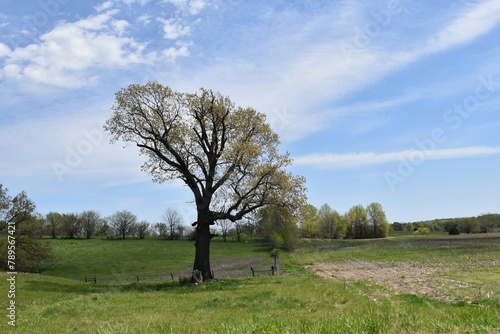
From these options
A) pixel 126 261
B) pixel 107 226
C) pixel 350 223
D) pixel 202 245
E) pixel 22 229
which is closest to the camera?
pixel 202 245

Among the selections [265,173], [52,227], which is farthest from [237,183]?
[52,227]

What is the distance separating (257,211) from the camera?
27.9m

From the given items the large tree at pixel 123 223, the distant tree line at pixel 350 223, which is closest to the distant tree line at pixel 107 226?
the large tree at pixel 123 223

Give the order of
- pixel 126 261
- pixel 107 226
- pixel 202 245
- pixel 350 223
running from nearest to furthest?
pixel 202 245
pixel 126 261
pixel 107 226
pixel 350 223

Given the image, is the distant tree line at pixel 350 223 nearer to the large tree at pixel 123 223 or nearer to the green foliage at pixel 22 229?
the large tree at pixel 123 223

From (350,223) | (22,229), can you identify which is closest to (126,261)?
(22,229)

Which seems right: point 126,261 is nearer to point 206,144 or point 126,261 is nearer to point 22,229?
point 22,229

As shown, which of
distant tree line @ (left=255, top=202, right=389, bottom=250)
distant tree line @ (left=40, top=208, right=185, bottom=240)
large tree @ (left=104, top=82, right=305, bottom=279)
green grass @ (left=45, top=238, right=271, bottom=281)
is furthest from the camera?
distant tree line @ (left=255, top=202, right=389, bottom=250)

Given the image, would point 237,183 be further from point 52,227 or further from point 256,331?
point 52,227

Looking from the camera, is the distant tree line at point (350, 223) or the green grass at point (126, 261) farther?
the distant tree line at point (350, 223)

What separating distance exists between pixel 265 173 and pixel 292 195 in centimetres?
283

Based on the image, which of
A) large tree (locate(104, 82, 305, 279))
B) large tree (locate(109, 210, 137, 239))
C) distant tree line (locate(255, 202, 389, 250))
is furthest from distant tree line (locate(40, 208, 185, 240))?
large tree (locate(104, 82, 305, 279))

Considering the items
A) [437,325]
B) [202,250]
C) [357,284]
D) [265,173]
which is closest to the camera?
[437,325]

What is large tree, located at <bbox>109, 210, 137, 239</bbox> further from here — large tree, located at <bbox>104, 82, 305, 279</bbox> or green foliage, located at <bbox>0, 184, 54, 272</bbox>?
large tree, located at <bbox>104, 82, 305, 279</bbox>
